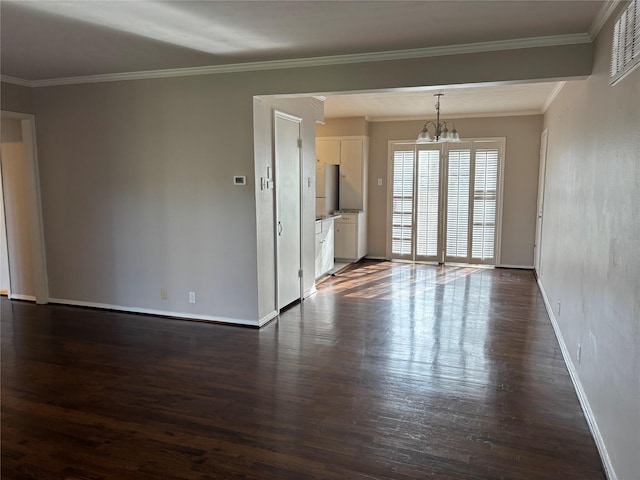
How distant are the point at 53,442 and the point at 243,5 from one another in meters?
2.77

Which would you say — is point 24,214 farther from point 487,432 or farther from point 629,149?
point 629,149

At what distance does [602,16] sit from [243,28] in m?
2.32

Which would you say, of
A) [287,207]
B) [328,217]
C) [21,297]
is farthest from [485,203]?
[21,297]

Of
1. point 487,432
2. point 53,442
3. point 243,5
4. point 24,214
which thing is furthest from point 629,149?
point 24,214

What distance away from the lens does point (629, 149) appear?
2111 mm

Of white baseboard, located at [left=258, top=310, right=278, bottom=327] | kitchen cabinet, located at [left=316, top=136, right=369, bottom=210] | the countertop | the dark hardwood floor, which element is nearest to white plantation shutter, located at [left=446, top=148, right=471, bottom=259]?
kitchen cabinet, located at [left=316, top=136, right=369, bottom=210]

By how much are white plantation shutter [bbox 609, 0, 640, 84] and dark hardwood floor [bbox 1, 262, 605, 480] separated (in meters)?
1.99

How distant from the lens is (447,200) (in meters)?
7.62

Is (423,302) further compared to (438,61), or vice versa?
(423,302)

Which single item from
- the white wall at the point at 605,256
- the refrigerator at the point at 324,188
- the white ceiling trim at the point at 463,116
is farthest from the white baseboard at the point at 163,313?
the white ceiling trim at the point at 463,116

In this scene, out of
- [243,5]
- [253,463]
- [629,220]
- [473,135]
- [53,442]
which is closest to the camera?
[629,220]

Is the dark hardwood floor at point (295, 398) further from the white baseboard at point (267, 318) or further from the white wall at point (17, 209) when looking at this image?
the white wall at point (17, 209)

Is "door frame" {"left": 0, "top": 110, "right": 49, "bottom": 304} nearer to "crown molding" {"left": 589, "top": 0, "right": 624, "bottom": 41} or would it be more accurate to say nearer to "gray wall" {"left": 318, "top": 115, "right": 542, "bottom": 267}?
"gray wall" {"left": 318, "top": 115, "right": 542, "bottom": 267}

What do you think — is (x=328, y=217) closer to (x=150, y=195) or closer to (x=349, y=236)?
(x=349, y=236)
